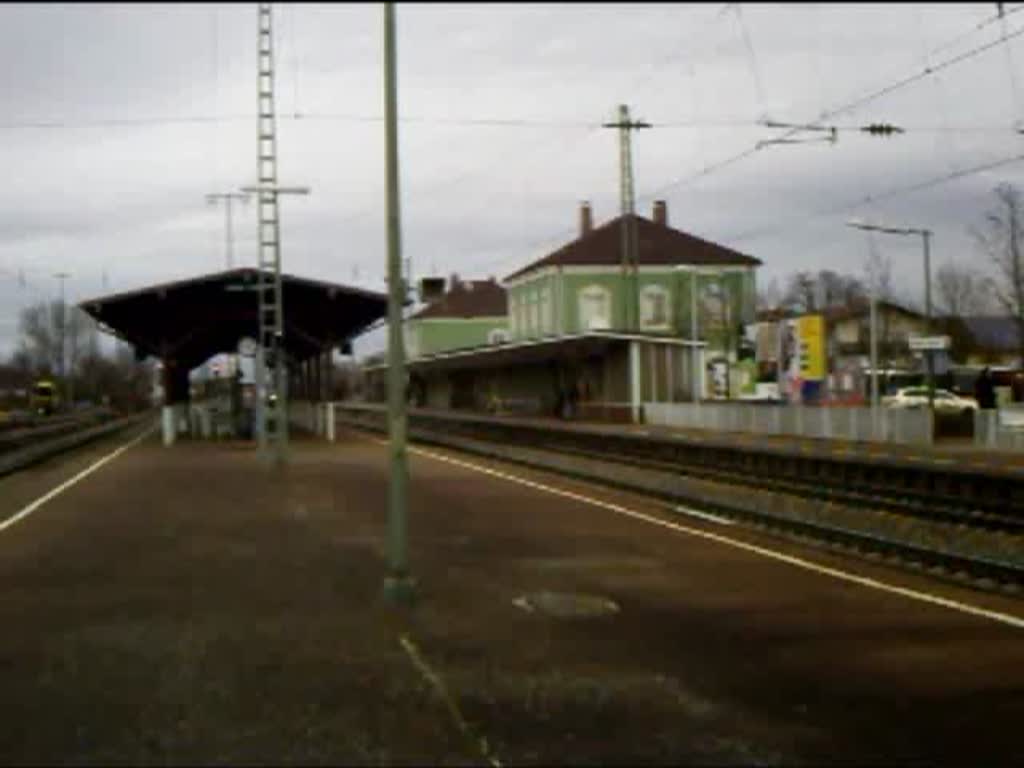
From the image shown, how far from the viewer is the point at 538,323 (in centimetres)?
7544

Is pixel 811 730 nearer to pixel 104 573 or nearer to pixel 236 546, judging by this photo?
pixel 104 573

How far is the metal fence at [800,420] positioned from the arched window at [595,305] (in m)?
20.8

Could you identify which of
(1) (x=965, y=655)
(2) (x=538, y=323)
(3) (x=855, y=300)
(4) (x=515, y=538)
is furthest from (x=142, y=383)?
(1) (x=965, y=655)

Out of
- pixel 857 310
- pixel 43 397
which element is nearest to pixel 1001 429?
pixel 857 310

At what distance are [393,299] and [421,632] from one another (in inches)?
119

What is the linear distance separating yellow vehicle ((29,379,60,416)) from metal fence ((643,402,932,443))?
3561 centimetres

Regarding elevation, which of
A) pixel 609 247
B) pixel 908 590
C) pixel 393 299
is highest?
pixel 609 247

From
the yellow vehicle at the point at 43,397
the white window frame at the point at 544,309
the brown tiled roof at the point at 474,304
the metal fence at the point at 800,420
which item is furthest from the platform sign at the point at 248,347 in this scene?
the brown tiled roof at the point at 474,304

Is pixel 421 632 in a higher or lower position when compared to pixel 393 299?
lower

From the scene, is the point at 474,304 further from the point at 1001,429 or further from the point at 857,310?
the point at 1001,429

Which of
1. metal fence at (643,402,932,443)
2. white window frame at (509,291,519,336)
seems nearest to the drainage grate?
metal fence at (643,402,932,443)

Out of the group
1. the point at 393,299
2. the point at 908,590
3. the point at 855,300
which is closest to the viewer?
the point at 393,299

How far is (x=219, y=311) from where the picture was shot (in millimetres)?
45375

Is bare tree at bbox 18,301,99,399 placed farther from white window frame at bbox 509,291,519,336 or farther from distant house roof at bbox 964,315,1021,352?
distant house roof at bbox 964,315,1021,352
